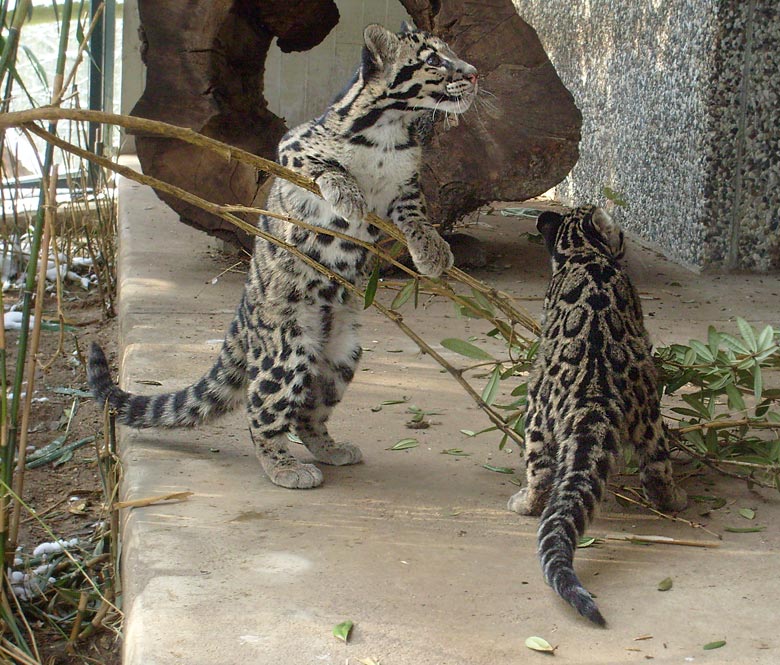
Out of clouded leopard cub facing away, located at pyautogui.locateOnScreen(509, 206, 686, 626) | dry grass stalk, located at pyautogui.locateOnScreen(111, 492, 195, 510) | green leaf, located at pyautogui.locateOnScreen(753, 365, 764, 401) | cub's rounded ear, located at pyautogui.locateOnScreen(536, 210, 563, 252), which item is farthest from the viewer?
cub's rounded ear, located at pyautogui.locateOnScreen(536, 210, 563, 252)

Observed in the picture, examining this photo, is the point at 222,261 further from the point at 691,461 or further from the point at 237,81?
the point at 691,461

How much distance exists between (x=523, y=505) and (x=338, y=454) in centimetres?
88

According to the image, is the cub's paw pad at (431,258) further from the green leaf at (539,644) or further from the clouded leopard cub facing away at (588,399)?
the green leaf at (539,644)

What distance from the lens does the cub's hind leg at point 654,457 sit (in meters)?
3.80

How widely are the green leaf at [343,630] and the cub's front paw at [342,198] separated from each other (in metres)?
1.60

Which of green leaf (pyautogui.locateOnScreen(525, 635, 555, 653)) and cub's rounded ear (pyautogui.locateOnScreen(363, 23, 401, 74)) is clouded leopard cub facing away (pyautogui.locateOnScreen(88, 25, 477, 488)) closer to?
cub's rounded ear (pyautogui.locateOnScreen(363, 23, 401, 74))

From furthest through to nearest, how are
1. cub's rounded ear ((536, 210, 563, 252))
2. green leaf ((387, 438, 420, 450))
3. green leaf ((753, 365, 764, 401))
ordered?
Answer: green leaf ((387, 438, 420, 450)) → cub's rounded ear ((536, 210, 563, 252)) → green leaf ((753, 365, 764, 401))

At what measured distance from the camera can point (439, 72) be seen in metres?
4.35

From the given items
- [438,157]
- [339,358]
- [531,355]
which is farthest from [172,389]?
[438,157]

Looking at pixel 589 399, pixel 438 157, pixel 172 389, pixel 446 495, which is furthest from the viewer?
pixel 438 157

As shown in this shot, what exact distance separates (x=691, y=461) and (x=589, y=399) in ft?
3.14

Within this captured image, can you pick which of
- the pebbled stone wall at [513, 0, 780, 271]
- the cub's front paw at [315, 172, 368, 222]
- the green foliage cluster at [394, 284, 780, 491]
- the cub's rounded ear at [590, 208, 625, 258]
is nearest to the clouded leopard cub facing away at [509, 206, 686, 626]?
the cub's rounded ear at [590, 208, 625, 258]

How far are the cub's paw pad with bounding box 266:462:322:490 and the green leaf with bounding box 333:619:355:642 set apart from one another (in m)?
1.13

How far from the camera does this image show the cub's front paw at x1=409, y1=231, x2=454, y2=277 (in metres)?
4.19
